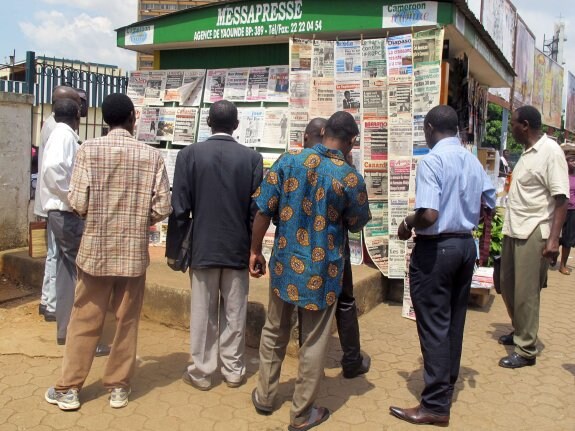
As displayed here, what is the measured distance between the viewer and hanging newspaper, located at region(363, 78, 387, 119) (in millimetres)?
4954

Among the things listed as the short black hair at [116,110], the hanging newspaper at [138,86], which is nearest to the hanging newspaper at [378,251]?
the short black hair at [116,110]

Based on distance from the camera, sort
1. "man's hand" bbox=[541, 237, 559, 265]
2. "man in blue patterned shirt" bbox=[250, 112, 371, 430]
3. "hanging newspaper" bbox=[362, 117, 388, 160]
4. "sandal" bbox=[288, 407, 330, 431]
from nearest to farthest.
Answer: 1. "man in blue patterned shirt" bbox=[250, 112, 371, 430]
2. "sandal" bbox=[288, 407, 330, 431]
3. "man's hand" bbox=[541, 237, 559, 265]
4. "hanging newspaper" bbox=[362, 117, 388, 160]

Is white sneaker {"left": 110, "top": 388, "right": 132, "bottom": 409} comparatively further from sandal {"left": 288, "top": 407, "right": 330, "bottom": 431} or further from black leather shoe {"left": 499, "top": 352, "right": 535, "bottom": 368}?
black leather shoe {"left": 499, "top": 352, "right": 535, "bottom": 368}

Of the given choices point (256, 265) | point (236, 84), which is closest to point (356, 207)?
point (256, 265)

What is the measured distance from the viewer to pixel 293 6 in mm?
5242

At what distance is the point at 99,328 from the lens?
315cm

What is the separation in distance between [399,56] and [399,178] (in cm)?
108

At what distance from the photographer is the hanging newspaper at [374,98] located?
195 inches

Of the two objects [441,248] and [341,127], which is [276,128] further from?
[441,248]

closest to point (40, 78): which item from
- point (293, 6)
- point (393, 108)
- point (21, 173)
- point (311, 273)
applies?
point (21, 173)

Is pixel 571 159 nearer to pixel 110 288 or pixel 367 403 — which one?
pixel 367 403

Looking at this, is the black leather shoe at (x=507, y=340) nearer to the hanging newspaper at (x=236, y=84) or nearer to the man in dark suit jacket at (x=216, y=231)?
the man in dark suit jacket at (x=216, y=231)

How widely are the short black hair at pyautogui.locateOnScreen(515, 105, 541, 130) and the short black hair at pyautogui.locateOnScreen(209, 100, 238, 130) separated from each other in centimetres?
205

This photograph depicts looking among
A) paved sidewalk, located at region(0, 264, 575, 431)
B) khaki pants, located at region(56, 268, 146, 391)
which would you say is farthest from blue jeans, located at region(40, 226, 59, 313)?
khaki pants, located at region(56, 268, 146, 391)
